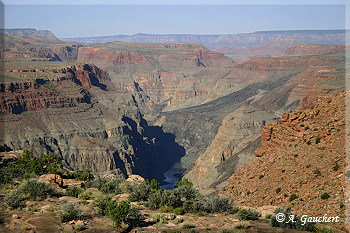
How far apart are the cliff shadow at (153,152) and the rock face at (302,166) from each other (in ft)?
296

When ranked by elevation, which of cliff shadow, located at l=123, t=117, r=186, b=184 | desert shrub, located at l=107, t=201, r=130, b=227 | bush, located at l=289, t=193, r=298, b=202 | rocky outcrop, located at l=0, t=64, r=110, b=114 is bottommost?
cliff shadow, located at l=123, t=117, r=186, b=184

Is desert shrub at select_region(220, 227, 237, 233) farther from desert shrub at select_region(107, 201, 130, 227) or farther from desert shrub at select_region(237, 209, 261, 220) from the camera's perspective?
desert shrub at select_region(107, 201, 130, 227)

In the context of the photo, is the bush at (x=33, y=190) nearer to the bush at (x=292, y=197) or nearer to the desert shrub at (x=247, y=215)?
the desert shrub at (x=247, y=215)

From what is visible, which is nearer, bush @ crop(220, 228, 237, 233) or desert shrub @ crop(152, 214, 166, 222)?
bush @ crop(220, 228, 237, 233)

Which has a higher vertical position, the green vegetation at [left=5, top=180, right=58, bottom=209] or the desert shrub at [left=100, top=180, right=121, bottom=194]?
the green vegetation at [left=5, top=180, right=58, bottom=209]

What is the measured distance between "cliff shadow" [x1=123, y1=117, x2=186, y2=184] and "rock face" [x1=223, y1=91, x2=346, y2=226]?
90187 mm

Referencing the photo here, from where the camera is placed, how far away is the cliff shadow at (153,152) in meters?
138

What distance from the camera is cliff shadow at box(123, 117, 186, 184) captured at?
138 meters

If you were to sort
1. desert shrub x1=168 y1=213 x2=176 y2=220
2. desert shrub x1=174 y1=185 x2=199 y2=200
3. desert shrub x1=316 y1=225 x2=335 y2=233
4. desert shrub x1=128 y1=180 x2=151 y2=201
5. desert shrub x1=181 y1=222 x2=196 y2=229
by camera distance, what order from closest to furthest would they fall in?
desert shrub x1=316 y1=225 x2=335 y2=233 → desert shrub x1=181 y1=222 x2=196 y2=229 → desert shrub x1=168 y1=213 x2=176 y2=220 → desert shrub x1=128 y1=180 x2=151 y2=201 → desert shrub x1=174 y1=185 x2=199 y2=200

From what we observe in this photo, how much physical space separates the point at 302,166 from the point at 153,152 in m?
131

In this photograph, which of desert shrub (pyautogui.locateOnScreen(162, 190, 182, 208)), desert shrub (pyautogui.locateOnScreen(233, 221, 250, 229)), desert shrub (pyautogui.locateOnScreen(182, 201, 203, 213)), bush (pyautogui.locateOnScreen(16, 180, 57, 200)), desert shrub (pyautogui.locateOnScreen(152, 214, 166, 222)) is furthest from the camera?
desert shrub (pyautogui.locateOnScreen(162, 190, 182, 208))

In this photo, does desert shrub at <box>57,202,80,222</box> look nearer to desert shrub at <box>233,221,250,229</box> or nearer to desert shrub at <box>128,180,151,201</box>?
desert shrub at <box>128,180,151,201</box>

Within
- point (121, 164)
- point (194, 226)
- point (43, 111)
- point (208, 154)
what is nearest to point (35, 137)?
point (43, 111)

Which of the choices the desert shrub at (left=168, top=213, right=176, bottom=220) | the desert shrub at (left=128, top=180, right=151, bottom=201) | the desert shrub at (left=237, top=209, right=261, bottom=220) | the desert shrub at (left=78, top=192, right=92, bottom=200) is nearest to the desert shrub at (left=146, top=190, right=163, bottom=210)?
the desert shrub at (left=128, top=180, right=151, bottom=201)
